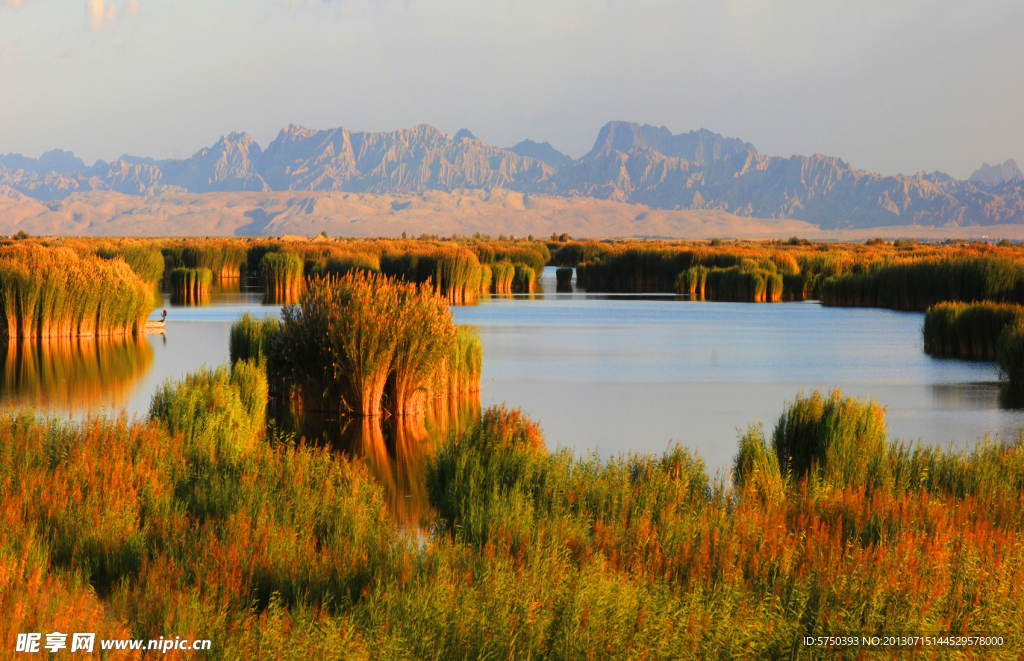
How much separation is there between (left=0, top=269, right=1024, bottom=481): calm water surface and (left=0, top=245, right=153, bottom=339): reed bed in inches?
48.6

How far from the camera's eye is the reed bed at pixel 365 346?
12953 mm

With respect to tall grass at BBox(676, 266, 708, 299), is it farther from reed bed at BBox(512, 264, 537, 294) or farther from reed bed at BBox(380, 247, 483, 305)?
reed bed at BBox(380, 247, 483, 305)

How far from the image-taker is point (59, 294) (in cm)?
2205

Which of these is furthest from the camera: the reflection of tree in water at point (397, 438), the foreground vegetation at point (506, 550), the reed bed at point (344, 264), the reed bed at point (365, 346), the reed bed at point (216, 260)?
the reed bed at point (216, 260)

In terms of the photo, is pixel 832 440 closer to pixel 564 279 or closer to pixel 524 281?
pixel 524 281

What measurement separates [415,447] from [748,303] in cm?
3054

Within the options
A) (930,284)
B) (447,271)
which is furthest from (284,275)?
(930,284)

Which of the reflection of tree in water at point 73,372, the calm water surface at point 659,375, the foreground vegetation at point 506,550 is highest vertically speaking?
the foreground vegetation at point 506,550

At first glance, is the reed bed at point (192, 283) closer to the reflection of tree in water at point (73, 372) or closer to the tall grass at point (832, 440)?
the reflection of tree in water at point (73, 372)

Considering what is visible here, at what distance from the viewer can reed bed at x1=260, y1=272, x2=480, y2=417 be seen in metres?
13.0

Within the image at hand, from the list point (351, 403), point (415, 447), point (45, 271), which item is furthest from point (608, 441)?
point (45, 271)

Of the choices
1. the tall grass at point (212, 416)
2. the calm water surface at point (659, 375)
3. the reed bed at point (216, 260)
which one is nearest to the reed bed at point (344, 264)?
the calm water surface at point (659, 375)

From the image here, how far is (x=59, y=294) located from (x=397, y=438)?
13.5 meters

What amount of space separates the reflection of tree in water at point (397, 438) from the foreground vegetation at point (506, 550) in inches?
23.9
